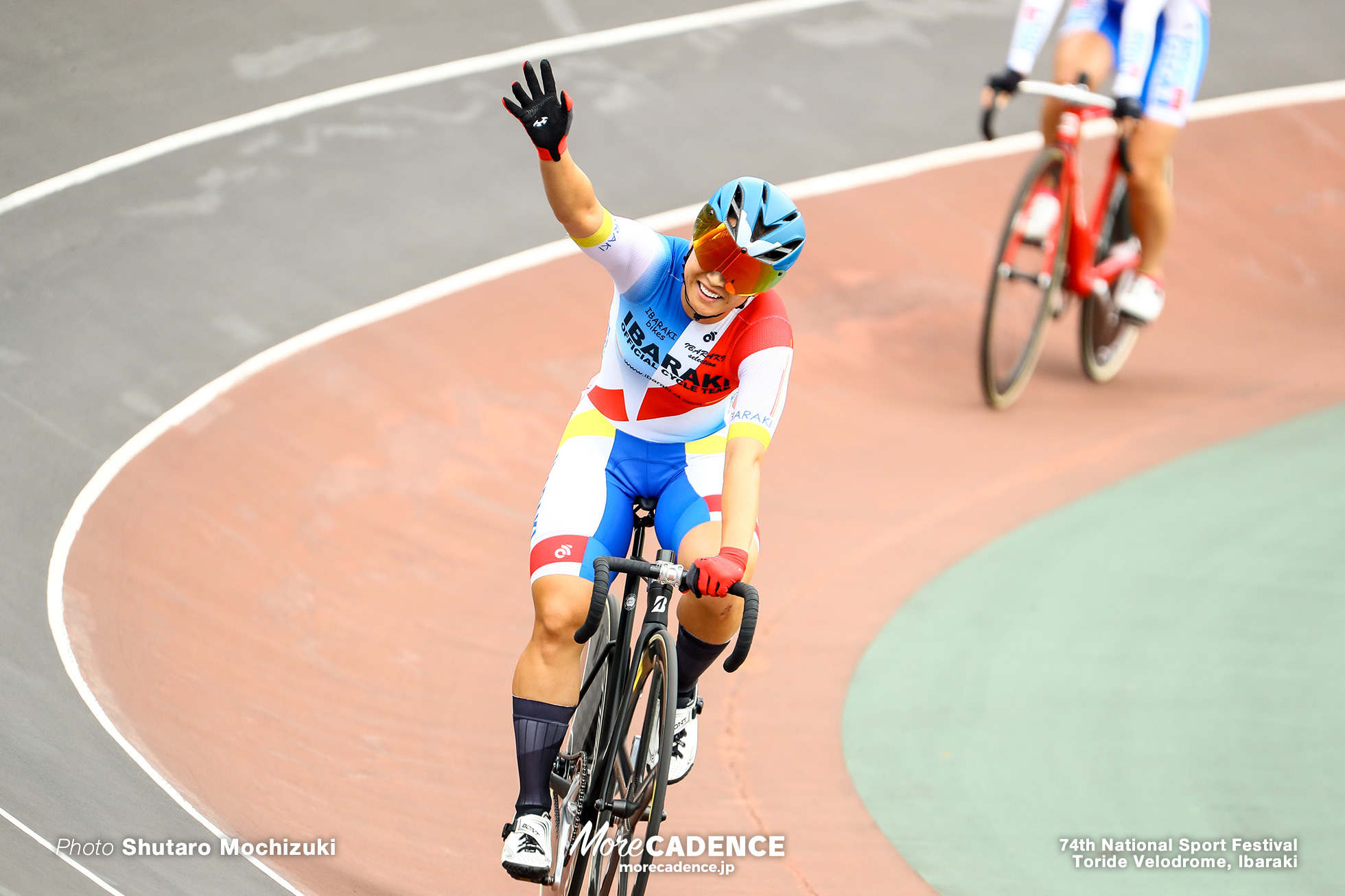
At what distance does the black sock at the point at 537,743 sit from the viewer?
3420 mm

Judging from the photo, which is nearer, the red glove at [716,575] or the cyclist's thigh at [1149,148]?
the red glove at [716,575]

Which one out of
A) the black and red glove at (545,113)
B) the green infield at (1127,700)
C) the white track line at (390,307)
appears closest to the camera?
the black and red glove at (545,113)

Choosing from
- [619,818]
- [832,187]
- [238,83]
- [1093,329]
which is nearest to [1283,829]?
[619,818]

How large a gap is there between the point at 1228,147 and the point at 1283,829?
21.1ft

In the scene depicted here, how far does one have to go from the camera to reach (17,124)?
7270 millimetres

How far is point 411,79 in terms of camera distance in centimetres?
849

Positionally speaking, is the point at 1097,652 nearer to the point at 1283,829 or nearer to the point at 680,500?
the point at 1283,829

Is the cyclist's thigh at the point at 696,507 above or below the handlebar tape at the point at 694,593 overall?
above

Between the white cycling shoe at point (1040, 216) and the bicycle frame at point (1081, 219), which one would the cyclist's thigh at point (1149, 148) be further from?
the white cycling shoe at point (1040, 216)

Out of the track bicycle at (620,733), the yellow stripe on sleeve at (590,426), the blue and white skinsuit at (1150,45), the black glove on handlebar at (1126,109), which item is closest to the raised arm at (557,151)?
the yellow stripe on sleeve at (590,426)

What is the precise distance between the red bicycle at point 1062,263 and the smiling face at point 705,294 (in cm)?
318

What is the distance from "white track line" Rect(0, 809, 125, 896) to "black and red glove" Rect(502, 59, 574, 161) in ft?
6.60

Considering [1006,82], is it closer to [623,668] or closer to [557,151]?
[557,151]

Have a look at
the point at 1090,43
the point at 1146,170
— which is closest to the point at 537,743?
the point at 1146,170
